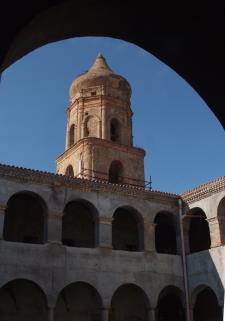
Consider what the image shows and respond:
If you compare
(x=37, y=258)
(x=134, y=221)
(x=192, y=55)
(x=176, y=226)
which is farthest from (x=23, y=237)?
(x=192, y=55)

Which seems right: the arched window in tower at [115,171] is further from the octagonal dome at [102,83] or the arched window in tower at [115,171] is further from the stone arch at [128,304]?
the stone arch at [128,304]

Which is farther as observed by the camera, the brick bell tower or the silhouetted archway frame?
the brick bell tower

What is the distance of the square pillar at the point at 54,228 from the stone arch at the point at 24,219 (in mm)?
957

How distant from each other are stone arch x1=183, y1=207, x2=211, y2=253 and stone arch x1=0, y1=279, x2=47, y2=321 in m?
8.26

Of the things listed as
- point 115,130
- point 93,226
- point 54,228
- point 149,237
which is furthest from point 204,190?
point 115,130

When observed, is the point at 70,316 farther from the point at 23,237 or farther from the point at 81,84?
the point at 81,84

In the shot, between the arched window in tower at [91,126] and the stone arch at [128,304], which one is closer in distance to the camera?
the stone arch at [128,304]

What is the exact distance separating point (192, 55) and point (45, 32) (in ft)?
2.78

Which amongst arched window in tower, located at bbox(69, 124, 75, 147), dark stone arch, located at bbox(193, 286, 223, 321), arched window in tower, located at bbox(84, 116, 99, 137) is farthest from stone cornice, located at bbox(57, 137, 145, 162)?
dark stone arch, located at bbox(193, 286, 223, 321)

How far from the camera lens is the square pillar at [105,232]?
64.4 feet

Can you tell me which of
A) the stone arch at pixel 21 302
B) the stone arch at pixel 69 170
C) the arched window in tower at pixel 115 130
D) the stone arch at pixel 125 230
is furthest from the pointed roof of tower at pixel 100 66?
the stone arch at pixel 21 302

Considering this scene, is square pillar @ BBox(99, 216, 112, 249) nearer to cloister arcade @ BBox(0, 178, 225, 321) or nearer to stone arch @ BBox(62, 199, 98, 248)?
cloister arcade @ BBox(0, 178, 225, 321)

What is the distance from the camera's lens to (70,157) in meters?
27.2

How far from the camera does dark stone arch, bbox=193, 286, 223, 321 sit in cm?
2134
